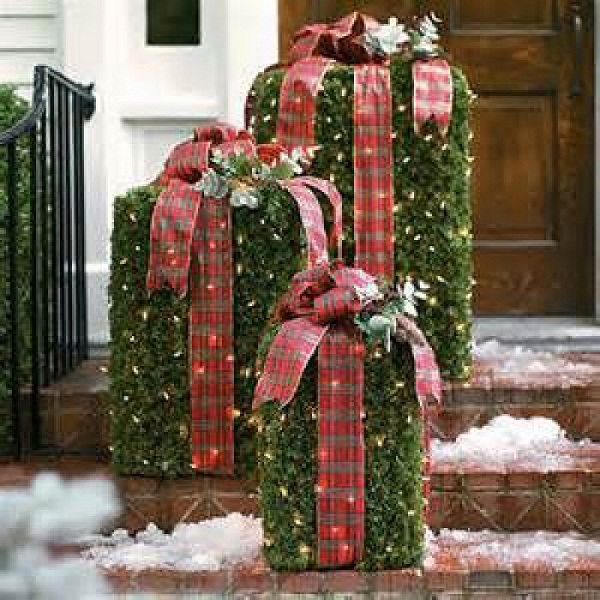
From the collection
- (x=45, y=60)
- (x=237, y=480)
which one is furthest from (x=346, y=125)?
(x=45, y=60)

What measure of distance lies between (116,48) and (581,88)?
182 centimetres

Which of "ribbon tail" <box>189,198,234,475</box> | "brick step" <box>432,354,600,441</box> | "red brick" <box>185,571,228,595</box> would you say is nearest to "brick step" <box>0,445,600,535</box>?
"ribbon tail" <box>189,198,234,475</box>

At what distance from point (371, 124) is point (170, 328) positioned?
83 cm

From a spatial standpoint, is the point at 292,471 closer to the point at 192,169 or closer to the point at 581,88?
the point at 192,169

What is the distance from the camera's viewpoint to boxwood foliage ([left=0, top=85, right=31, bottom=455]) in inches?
158

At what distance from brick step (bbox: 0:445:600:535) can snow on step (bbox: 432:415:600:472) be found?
3 cm

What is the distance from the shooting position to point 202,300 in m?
3.45

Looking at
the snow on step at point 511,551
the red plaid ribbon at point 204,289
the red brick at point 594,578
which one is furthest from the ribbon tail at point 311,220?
the red brick at point 594,578

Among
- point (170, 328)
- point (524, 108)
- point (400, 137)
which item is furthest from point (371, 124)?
point (524, 108)

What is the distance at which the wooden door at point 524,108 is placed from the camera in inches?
207

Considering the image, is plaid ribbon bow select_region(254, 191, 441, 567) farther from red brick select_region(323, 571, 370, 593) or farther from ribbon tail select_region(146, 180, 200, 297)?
ribbon tail select_region(146, 180, 200, 297)

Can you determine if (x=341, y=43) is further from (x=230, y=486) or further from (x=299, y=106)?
(x=230, y=486)

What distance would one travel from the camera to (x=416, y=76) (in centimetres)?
379


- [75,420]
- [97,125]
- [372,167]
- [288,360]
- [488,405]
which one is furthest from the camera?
[97,125]
